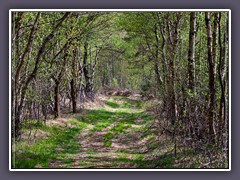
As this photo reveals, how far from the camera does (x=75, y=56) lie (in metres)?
16.1

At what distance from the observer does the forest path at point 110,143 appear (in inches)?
287

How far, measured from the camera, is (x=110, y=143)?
30.9 ft

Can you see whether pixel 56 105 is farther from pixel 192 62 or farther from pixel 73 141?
pixel 192 62

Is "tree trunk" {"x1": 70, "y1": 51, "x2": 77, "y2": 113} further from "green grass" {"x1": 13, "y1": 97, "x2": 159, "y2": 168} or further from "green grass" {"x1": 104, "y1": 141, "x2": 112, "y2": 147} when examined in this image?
"green grass" {"x1": 104, "y1": 141, "x2": 112, "y2": 147}

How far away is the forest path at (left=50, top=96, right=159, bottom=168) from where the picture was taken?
7.28 m

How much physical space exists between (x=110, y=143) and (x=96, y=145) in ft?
1.12

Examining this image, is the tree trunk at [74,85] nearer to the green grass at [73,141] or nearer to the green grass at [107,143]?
the green grass at [73,141]

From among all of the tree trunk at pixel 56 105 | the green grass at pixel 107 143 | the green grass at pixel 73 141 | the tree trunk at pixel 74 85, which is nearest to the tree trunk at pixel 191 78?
the green grass at pixel 73 141
